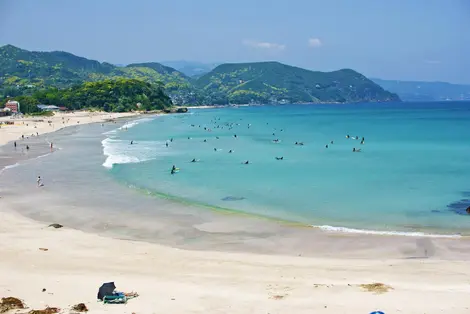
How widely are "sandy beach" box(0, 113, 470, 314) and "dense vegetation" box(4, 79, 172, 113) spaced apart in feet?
448

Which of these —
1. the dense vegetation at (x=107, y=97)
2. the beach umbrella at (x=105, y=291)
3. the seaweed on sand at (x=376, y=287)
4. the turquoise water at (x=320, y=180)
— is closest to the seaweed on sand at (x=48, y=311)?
the beach umbrella at (x=105, y=291)

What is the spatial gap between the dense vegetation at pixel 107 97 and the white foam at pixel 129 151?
9044cm

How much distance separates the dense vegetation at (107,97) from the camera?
152 metres

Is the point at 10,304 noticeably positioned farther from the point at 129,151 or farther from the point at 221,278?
the point at 129,151

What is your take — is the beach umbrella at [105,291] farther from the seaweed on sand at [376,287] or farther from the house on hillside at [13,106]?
the house on hillside at [13,106]

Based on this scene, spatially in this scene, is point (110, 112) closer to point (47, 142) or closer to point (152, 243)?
point (47, 142)

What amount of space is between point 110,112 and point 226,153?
4168 inches

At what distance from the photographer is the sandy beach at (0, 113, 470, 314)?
13.1 meters

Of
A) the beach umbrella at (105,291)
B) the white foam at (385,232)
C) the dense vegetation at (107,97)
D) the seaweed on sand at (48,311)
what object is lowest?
the white foam at (385,232)

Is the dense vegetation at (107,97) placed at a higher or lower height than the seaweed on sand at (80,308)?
higher

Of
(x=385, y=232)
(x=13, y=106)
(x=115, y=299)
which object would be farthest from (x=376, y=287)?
(x=13, y=106)

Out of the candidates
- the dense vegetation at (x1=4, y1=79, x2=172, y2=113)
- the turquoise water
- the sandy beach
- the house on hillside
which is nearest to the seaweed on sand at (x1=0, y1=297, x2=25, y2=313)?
the sandy beach

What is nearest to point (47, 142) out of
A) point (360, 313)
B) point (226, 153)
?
point (226, 153)

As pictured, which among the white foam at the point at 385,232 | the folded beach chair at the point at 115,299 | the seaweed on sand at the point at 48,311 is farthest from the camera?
the white foam at the point at 385,232
